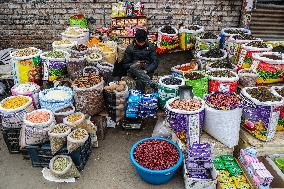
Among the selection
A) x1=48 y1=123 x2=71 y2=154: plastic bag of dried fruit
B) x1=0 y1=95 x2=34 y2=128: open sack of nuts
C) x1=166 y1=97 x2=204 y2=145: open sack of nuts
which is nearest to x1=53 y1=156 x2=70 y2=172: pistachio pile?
x1=48 y1=123 x2=71 y2=154: plastic bag of dried fruit

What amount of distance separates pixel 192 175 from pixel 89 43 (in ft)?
13.1

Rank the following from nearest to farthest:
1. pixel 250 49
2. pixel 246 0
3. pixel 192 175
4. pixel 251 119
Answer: pixel 192 175 < pixel 251 119 < pixel 250 49 < pixel 246 0

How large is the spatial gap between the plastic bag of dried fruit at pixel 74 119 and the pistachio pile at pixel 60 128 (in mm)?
95

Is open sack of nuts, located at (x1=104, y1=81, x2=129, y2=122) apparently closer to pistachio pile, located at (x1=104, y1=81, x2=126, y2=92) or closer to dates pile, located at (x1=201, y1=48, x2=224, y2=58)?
pistachio pile, located at (x1=104, y1=81, x2=126, y2=92)

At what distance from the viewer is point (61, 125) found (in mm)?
5176

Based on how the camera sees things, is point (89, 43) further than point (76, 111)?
Yes

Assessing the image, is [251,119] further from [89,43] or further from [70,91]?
[89,43]

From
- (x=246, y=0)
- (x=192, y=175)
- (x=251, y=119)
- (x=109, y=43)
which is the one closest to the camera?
(x=192, y=175)

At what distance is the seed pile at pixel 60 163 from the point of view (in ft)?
16.1

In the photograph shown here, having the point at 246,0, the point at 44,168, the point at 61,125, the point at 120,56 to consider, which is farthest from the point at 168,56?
the point at 44,168

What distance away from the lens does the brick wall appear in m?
8.65

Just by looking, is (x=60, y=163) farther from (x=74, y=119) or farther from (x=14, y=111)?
(x=14, y=111)

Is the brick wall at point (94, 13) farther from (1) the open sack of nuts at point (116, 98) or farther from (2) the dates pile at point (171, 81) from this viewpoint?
(1) the open sack of nuts at point (116, 98)

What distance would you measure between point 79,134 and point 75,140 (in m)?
0.17
